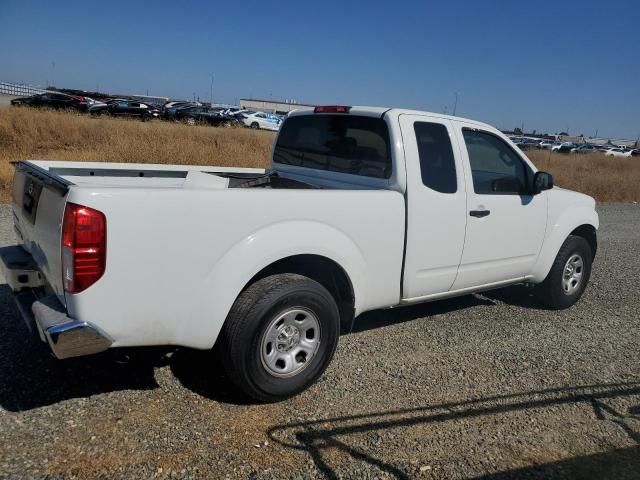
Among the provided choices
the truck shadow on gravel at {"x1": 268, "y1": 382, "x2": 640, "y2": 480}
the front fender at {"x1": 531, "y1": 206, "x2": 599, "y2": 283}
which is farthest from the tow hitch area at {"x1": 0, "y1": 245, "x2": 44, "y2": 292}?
the front fender at {"x1": 531, "y1": 206, "x2": 599, "y2": 283}

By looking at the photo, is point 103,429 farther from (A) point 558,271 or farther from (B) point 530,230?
(A) point 558,271

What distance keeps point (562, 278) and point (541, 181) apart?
1203 millimetres

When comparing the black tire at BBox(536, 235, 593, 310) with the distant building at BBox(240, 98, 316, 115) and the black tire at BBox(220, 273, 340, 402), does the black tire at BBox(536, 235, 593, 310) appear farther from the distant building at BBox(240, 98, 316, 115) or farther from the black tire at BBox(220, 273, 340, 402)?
the distant building at BBox(240, 98, 316, 115)

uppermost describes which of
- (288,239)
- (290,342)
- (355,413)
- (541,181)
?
(541,181)

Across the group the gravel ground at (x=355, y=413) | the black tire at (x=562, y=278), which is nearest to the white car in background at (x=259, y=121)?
the black tire at (x=562, y=278)

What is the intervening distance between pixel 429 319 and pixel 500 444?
2052 mm

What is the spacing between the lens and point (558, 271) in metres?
5.57

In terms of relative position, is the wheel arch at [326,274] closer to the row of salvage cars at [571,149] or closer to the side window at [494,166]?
the side window at [494,166]

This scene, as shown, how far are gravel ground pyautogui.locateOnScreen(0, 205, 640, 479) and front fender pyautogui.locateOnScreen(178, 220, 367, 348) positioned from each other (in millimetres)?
585

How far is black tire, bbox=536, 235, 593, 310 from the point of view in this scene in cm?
558

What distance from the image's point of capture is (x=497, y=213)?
185 inches

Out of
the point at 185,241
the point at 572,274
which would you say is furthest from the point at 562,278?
the point at 185,241

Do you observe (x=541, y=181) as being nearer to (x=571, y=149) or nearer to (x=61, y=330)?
(x=61, y=330)

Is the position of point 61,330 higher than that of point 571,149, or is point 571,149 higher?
point 571,149
